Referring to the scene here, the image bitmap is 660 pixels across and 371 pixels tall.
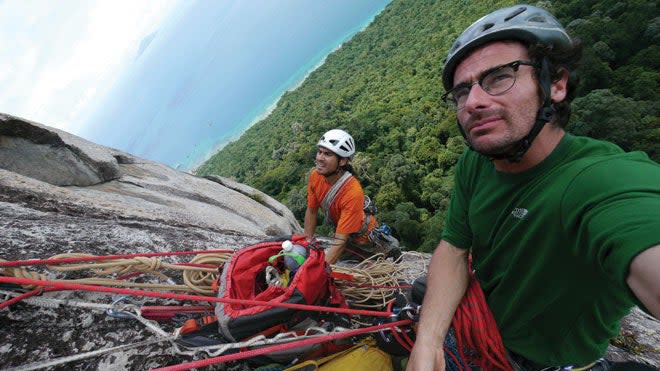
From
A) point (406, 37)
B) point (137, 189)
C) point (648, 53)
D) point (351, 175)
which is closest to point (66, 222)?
point (351, 175)

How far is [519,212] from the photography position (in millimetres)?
1346

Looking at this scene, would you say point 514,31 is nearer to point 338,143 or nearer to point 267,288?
point 267,288

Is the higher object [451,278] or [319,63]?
[319,63]

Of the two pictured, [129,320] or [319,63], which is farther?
[319,63]

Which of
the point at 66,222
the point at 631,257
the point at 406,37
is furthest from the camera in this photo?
the point at 406,37

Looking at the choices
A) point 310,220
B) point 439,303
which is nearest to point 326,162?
point 310,220

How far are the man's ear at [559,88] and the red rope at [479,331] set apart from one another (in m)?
0.94

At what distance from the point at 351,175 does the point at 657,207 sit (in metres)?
3.67

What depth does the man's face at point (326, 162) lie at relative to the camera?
4688mm

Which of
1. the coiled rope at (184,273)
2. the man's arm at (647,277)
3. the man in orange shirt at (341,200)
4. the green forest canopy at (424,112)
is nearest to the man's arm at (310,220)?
the man in orange shirt at (341,200)

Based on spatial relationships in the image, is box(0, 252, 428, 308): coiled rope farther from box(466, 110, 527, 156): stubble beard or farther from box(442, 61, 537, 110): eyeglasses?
box(442, 61, 537, 110): eyeglasses

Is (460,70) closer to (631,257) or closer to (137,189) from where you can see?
(631,257)

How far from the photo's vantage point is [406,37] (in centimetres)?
6812

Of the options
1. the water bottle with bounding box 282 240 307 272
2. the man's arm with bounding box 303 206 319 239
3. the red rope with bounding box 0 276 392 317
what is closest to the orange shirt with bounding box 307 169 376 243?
the man's arm with bounding box 303 206 319 239
